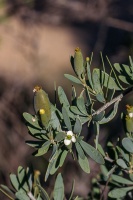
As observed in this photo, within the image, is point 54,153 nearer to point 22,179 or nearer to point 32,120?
point 32,120

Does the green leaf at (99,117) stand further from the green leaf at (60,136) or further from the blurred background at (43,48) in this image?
the blurred background at (43,48)

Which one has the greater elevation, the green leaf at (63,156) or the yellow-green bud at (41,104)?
the yellow-green bud at (41,104)

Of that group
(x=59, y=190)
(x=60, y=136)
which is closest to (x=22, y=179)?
(x=59, y=190)

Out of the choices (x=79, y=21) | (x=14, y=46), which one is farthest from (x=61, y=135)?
(x=79, y=21)

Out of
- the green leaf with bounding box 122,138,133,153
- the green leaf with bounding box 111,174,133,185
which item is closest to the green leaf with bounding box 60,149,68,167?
the green leaf with bounding box 122,138,133,153

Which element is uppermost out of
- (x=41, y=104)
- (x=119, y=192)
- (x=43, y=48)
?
(x=43, y=48)

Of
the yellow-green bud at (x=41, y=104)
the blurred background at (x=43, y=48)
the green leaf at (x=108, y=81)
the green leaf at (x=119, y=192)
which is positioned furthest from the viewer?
the blurred background at (x=43, y=48)

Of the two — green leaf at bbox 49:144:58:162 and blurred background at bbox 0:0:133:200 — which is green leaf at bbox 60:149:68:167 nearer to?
green leaf at bbox 49:144:58:162

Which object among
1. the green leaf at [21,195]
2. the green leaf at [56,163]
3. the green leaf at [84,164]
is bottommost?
the green leaf at [84,164]

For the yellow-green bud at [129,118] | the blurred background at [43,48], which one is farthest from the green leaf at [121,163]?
the blurred background at [43,48]
